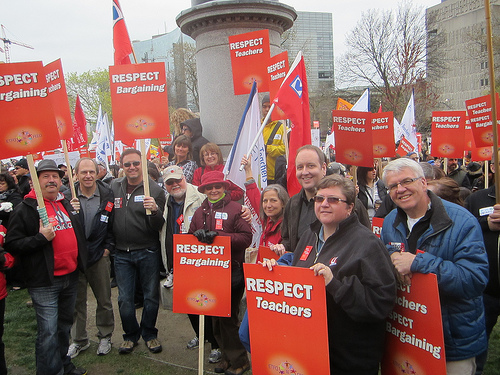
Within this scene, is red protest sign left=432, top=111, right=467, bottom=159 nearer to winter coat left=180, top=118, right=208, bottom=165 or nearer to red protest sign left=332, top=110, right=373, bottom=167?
red protest sign left=332, top=110, right=373, bottom=167

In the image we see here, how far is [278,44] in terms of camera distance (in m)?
7.32

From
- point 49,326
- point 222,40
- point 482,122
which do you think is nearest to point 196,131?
point 222,40

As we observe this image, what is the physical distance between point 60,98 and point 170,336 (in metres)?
3.18

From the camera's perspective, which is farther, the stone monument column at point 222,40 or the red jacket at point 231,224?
the stone monument column at point 222,40

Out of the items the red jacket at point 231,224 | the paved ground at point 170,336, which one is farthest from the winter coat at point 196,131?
the red jacket at point 231,224

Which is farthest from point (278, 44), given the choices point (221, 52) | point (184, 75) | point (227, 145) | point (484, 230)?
point (184, 75)

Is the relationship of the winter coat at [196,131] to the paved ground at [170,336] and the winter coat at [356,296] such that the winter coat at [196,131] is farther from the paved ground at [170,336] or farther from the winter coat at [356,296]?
the winter coat at [356,296]

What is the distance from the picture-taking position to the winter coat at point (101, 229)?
185 inches

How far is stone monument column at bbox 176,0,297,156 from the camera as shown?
22.4 feet

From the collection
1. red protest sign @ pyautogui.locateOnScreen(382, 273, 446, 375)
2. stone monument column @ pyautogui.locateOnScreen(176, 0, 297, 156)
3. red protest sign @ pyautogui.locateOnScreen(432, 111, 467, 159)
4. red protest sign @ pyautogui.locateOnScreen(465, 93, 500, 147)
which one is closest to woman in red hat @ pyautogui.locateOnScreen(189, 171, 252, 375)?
red protest sign @ pyautogui.locateOnScreen(382, 273, 446, 375)

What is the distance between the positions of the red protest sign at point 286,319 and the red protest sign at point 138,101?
233 centimetres

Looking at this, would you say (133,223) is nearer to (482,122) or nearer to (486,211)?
(486,211)

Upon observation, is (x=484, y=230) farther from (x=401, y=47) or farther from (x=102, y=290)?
(x=401, y=47)

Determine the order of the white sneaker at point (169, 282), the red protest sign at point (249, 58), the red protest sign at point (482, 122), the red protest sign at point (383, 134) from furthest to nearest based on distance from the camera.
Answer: the red protest sign at point (383, 134)
the red protest sign at point (249, 58)
the white sneaker at point (169, 282)
the red protest sign at point (482, 122)
